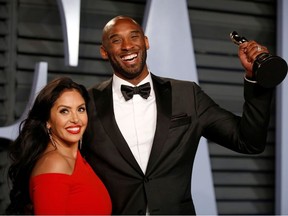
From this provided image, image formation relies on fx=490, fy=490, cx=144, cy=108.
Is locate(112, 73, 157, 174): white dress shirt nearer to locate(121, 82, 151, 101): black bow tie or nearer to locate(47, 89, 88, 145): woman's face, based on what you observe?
locate(121, 82, 151, 101): black bow tie

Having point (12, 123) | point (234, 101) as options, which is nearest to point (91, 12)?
point (12, 123)

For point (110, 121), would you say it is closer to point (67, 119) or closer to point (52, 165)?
point (67, 119)

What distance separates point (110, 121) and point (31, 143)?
1.18 ft

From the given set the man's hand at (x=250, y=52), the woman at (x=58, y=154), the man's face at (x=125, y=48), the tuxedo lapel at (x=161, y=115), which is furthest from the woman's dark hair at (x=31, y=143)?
the man's hand at (x=250, y=52)

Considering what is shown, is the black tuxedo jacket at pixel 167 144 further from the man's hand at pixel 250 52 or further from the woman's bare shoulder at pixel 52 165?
the woman's bare shoulder at pixel 52 165

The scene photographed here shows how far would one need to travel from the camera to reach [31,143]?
80.5 inches

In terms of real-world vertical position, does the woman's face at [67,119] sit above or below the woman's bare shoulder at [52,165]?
above

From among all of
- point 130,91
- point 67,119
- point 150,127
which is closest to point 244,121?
point 150,127

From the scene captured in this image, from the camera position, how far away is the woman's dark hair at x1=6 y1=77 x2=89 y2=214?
79.3 inches

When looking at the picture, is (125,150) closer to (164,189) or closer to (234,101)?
(164,189)

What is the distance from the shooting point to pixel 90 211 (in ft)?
6.21

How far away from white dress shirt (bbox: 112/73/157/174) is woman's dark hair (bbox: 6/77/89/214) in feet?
0.79

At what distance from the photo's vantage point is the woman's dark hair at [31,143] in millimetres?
2014

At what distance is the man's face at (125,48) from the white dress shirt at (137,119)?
0.07m
